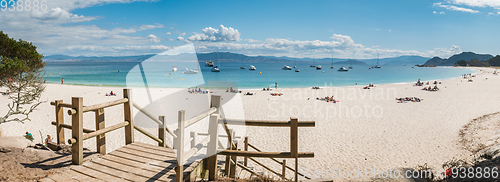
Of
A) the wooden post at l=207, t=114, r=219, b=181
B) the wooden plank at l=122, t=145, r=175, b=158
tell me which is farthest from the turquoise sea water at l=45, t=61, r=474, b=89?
the wooden plank at l=122, t=145, r=175, b=158

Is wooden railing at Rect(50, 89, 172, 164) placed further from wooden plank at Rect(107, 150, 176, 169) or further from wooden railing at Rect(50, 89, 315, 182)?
wooden plank at Rect(107, 150, 176, 169)

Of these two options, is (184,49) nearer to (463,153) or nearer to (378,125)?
(463,153)

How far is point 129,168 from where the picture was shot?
3.85m

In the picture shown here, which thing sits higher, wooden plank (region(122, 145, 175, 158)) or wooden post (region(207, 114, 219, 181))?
wooden post (region(207, 114, 219, 181))

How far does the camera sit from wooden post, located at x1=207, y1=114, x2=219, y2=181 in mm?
3270

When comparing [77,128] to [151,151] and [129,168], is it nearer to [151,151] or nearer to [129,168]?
[129,168]

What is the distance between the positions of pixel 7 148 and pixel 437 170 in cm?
1081

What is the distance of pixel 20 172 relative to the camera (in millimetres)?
3762

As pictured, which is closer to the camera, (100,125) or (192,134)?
(100,125)

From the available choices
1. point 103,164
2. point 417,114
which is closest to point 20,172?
point 103,164

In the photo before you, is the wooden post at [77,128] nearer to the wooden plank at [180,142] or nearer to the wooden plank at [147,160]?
the wooden plank at [147,160]

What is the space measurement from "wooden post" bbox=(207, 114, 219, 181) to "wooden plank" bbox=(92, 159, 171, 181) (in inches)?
25.0

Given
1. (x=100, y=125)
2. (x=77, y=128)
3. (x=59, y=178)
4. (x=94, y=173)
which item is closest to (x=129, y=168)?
(x=94, y=173)

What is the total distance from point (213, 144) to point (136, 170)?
4.73ft
